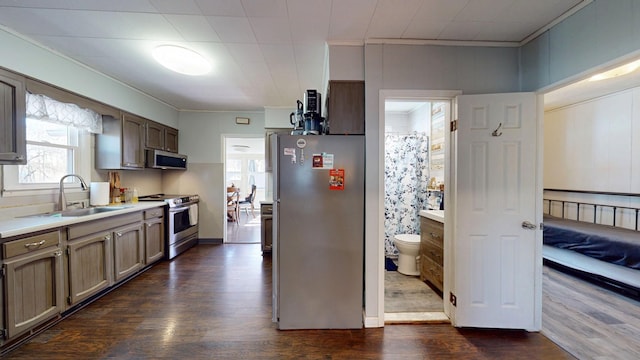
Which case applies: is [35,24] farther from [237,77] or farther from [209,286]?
[209,286]

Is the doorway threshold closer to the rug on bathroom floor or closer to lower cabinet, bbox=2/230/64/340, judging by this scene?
the rug on bathroom floor

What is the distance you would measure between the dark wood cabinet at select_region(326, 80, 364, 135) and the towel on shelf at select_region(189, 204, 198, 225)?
3311mm

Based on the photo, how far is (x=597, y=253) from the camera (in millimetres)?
2828

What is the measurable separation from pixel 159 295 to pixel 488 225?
3339 mm

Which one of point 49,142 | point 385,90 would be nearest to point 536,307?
point 385,90

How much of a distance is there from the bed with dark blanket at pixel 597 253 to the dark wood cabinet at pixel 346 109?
10.0 ft

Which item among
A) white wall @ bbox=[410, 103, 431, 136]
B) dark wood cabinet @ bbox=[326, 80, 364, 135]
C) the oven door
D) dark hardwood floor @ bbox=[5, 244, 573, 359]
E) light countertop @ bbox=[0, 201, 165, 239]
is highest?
white wall @ bbox=[410, 103, 431, 136]

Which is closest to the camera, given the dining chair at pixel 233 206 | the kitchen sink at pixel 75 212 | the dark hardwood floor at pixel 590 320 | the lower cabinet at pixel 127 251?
the dark hardwood floor at pixel 590 320

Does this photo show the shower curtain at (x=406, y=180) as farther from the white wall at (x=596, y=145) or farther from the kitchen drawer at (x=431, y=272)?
the white wall at (x=596, y=145)

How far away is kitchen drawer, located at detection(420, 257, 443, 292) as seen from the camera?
8.74 feet

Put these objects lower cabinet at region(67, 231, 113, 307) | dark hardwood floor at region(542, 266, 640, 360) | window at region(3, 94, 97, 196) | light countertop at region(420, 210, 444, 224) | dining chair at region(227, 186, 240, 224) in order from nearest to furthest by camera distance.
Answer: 1. dark hardwood floor at region(542, 266, 640, 360)
2. lower cabinet at region(67, 231, 113, 307)
3. window at region(3, 94, 97, 196)
4. light countertop at region(420, 210, 444, 224)
5. dining chair at region(227, 186, 240, 224)

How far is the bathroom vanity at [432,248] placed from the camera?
104 inches

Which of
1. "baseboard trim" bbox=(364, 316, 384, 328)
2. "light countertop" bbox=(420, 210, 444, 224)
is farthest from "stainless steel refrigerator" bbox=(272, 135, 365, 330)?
"light countertop" bbox=(420, 210, 444, 224)

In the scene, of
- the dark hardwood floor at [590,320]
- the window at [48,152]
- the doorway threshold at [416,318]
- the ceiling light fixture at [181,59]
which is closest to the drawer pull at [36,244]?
the window at [48,152]
